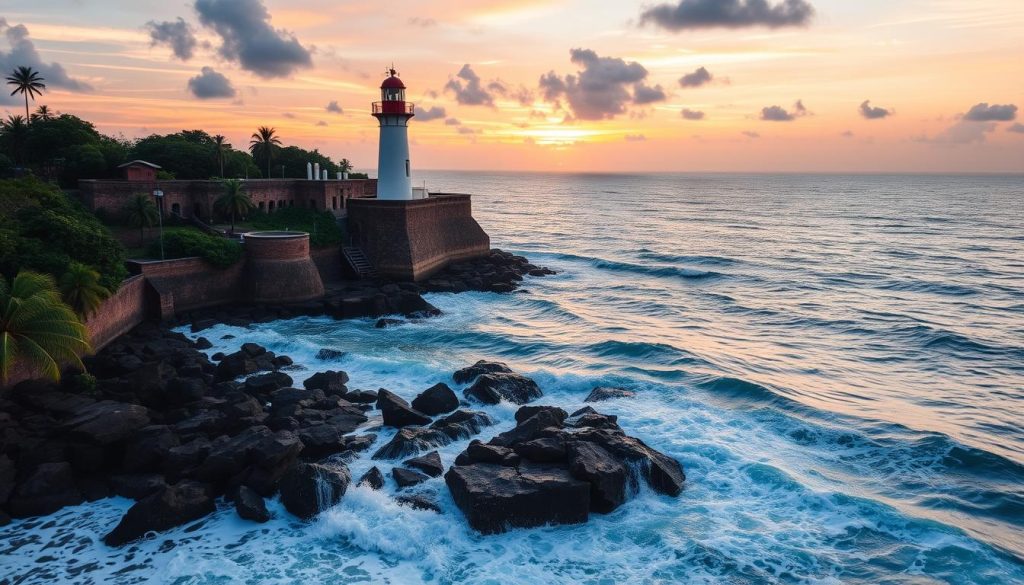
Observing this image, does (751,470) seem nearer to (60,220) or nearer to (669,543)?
(669,543)

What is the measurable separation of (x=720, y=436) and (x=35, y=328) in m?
19.1

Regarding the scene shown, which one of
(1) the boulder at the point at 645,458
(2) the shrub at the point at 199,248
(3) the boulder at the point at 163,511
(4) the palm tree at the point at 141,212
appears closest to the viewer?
(3) the boulder at the point at 163,511

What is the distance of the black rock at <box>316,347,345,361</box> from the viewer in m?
24.9

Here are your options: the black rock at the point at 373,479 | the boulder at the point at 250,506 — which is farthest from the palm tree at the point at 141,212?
the black rock at the point at 373,479

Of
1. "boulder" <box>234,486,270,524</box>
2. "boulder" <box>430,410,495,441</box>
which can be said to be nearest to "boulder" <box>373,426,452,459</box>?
"boulder" <box>430,410,495,441</box>

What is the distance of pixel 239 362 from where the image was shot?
73.9 ft

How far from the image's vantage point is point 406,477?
1509cm

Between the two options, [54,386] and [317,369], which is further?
[317,369]

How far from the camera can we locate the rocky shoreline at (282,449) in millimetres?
13961

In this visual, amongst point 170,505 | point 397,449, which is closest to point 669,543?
point 397,449

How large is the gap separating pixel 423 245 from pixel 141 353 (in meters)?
18.5

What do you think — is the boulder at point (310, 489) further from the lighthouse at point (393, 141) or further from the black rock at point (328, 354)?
the lighthouse at point (393, 141)

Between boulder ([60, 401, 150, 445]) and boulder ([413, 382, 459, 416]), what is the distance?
23.9 ft

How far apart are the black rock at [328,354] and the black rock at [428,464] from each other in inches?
395
